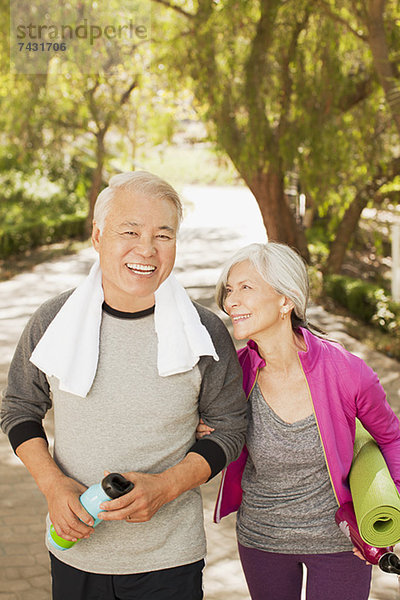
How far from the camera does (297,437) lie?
231 cm

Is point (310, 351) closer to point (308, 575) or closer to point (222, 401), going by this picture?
point (222, 401)

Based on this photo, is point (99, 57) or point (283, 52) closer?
point (283, 52)

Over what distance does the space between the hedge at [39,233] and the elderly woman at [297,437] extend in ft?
50.3

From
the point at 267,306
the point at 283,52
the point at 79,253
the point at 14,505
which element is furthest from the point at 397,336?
the point at 79,253

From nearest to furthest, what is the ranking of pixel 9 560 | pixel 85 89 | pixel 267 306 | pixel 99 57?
1. pixel 267 306
2. pixel 9 560
3. pixel 99 57
4. pixel 85 89

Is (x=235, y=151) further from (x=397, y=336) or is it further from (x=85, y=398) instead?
(x=85, y=398)

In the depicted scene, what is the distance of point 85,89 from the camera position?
57.9 feet

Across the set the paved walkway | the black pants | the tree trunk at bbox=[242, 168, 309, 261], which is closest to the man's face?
the black pants

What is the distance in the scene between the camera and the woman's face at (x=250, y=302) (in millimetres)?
2275

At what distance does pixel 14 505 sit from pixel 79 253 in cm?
1390


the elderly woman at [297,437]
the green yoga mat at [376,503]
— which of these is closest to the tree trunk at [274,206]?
the elderly woman at [297,437]

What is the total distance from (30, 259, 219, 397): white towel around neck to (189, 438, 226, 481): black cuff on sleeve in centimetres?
22

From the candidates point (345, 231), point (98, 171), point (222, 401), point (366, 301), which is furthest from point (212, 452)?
point (98, 171)

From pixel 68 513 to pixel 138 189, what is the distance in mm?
915
